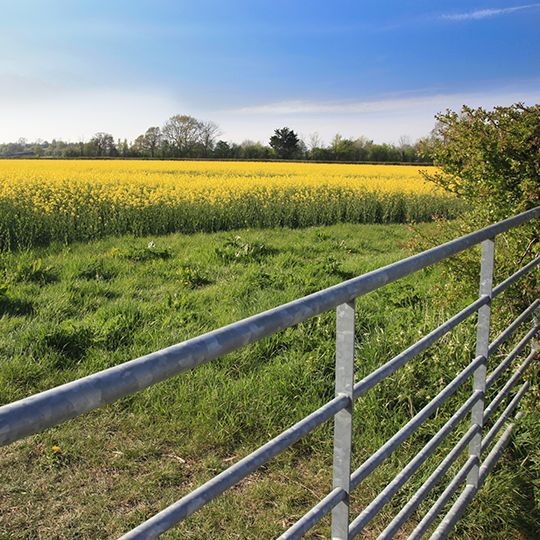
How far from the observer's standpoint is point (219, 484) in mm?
1053

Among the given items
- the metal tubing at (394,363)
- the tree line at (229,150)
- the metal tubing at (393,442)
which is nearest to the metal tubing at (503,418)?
the metal tubing at (393,442)

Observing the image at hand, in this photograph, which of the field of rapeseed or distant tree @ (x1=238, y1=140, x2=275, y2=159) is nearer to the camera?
the field of rapeseed

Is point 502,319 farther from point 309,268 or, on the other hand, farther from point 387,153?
point 387,153

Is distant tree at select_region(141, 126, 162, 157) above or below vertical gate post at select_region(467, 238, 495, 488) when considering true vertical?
above

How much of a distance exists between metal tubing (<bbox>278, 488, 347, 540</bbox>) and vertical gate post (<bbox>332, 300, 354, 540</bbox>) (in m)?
0.03

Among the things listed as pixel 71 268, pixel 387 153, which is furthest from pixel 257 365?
pixel 387 153

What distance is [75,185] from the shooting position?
49.0 feet

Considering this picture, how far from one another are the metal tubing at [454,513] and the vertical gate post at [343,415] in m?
0.97

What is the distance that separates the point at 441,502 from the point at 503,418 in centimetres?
100

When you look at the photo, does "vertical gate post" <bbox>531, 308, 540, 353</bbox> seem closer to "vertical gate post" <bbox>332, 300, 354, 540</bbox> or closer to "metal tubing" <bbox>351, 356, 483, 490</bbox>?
"metal tubing" <bbox>351, 356, 483, 490</bbox>

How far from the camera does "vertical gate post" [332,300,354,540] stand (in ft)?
4.50

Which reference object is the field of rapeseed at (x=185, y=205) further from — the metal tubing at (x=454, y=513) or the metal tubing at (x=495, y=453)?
the metal tubing at (x=454, y=513)

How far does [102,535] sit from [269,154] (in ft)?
168

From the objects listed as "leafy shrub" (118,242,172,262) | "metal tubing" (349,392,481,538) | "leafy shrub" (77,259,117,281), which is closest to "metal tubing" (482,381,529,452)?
"metal tubing" (349,392,481,538)
